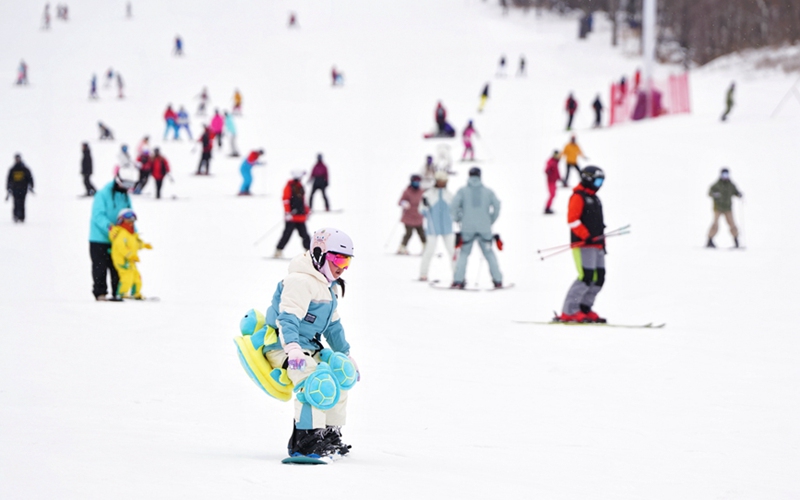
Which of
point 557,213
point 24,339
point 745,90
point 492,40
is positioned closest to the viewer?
point 24,339

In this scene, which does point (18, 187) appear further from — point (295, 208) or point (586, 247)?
point (586, 247)

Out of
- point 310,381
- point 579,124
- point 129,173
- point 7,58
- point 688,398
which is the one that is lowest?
point 688,398

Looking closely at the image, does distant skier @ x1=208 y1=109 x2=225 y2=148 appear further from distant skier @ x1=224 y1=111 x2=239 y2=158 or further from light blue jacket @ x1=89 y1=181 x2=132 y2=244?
light blue jacket @ x1=89 y1=181 x2=132 y2=244

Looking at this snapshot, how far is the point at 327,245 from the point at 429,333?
16.3 ft

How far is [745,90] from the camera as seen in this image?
120ft

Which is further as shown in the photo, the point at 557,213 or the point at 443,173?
the point at 557,213

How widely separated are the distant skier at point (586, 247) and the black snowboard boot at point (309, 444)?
18.5ft

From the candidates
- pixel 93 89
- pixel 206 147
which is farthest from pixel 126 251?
pixel 93 89

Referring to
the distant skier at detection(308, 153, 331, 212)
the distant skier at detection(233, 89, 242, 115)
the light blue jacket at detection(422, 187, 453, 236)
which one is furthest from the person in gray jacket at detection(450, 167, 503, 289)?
the distant skier at detection(233, 89, 242, 115)

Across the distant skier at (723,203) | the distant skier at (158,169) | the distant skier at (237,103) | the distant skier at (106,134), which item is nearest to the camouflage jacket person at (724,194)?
the distant skier at (723,203)

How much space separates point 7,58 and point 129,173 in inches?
1733

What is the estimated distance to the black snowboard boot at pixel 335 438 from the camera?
496 centimetres

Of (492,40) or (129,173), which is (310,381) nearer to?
(129,173)

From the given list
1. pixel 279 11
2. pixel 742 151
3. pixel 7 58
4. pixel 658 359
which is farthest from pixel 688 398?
pixel 279 11
